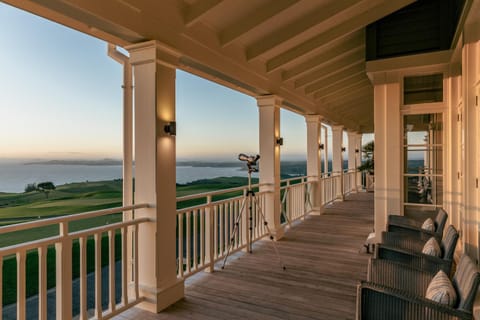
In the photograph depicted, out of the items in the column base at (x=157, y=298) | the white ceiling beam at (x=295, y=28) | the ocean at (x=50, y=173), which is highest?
the white ceiling beam at (x=295, y=28)

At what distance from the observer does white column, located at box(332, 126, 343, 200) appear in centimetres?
980

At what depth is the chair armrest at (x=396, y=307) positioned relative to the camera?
157 cm

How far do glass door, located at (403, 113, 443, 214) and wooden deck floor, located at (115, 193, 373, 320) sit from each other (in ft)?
3.88

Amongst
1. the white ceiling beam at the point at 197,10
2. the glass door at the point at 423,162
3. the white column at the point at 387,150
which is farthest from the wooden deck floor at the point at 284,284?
the white ceiling beam at the point at 197,10

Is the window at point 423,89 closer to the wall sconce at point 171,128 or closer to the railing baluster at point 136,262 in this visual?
the wall sconce at point 171,128

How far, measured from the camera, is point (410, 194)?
4473mm

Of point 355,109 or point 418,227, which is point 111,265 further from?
point 355,109

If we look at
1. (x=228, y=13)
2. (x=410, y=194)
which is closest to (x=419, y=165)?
(x=410, y=194)

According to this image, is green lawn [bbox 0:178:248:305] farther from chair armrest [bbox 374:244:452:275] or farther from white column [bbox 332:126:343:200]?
white column [bbox 332:126:343:200]

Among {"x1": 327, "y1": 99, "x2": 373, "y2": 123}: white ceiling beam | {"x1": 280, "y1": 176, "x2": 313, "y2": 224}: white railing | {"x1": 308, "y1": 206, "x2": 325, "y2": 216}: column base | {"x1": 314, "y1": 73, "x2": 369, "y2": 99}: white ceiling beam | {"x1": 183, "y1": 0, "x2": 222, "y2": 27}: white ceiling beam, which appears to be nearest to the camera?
{"x1": 183, "y1": 0, "x2": 222, "y2": 27}: white ceiling beam

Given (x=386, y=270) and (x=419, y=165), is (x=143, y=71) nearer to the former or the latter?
(x=386, y=270)

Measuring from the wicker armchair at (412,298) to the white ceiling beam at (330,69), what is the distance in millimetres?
4371

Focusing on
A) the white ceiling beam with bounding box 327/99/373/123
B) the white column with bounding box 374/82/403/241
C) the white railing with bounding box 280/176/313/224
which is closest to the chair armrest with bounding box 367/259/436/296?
the white column with bounding box 374/82/403/241

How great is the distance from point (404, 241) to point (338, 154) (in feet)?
24.2
